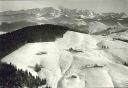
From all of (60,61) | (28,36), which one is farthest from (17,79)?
(28,36)

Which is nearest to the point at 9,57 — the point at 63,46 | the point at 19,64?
the point at 19,64

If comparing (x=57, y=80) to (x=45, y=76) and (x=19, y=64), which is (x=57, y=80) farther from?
(x=19, y=64)

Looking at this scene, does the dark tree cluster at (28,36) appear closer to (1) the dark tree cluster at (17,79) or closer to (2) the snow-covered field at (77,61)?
(2) the snow-covered field at (77,61)

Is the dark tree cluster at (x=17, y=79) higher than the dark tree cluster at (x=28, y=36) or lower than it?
lower

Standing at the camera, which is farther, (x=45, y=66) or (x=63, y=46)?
(x=63, y=46)

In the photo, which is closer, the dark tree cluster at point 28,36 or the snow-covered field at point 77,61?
the snow-covered field at point 77,61

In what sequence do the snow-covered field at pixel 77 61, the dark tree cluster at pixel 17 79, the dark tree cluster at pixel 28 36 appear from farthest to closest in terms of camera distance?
the dark tree cluster at pixel 28 36, the snow-covered field at pixel 77 61, the dark tree cluster at pixel 17 79

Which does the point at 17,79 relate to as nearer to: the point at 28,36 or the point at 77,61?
the point at 77,61
